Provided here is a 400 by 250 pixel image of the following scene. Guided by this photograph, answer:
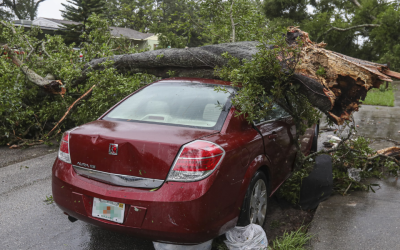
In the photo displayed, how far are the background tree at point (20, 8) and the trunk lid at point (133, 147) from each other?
62951 mm

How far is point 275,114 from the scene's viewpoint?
151 inches

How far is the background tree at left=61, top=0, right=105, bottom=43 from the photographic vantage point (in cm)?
3659

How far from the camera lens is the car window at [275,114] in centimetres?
353

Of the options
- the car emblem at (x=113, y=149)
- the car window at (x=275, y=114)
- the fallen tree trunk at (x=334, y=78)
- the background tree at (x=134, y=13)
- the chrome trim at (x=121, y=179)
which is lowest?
the chrome trim at (x=121, y=179)

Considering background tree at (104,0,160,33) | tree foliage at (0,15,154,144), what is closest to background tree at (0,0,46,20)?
background tree at (104,0,160,33)

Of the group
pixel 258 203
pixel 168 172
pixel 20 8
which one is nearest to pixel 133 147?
pixel 168 172

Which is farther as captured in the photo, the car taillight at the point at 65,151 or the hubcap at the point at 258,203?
the hubcap at the point at 258,203

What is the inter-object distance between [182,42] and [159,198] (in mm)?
10260

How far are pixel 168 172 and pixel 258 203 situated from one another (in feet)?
3.73

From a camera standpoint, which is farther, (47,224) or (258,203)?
(47,224)

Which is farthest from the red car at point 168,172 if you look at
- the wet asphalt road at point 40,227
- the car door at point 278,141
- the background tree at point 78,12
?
the background tree at point 78,12

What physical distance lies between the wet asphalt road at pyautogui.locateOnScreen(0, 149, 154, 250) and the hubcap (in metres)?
0.97

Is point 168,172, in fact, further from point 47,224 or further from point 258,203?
point 47,224

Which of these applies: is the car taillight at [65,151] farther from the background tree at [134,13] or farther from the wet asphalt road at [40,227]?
the background tree at [134,13]
